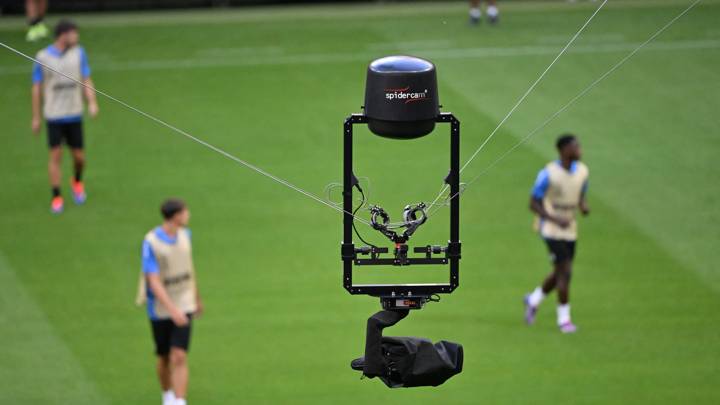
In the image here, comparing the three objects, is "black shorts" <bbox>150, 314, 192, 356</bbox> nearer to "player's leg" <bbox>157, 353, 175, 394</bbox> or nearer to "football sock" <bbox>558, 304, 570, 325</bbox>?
"player's leg" <bbox>157, 353, 175, 394</bbox>

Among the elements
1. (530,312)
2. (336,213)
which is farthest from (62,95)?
(530,312)

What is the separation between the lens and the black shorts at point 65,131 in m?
16.9

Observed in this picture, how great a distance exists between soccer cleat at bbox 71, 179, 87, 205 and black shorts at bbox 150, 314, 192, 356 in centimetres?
582

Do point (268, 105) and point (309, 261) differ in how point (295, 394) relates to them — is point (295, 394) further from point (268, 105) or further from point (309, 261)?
point (268, 105)

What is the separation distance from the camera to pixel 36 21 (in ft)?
77.7

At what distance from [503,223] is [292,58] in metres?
Answer: 7.84

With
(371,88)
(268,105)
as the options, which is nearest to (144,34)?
(268,105)

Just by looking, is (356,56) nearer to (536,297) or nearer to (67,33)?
(67,33)

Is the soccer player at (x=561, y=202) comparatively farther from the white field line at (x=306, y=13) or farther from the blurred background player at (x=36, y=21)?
the blurred background player at (x=36, y=21)

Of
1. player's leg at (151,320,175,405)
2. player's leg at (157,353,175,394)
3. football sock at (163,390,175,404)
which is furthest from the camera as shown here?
football sock at (163,390,175,404)

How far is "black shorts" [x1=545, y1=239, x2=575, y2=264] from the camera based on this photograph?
1377 centimetres

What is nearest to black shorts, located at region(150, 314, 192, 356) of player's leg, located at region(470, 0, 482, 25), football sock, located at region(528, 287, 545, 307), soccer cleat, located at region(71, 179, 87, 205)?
football sock, located at region(528, 287, 545, 307)

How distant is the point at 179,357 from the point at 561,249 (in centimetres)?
413

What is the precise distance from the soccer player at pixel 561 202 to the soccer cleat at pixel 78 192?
21.1ft
